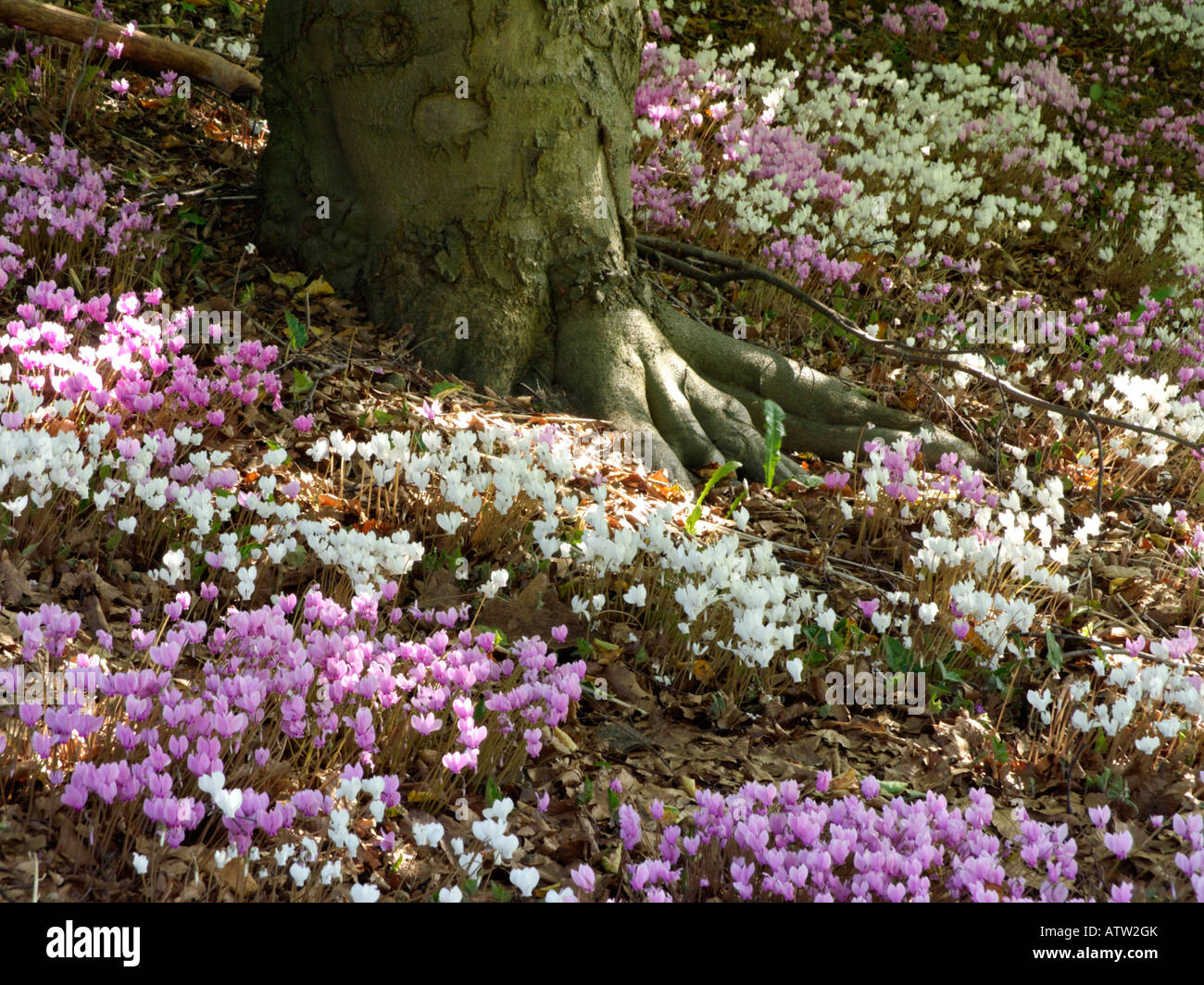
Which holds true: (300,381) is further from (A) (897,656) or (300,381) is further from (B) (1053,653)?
(B) (1053,653)

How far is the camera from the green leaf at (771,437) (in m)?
4.97

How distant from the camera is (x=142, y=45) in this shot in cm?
616

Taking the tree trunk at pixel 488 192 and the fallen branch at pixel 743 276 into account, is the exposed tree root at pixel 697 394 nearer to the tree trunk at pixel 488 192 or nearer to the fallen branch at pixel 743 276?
the tree trunk at pixel 488 192

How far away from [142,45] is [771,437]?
4.27 metres

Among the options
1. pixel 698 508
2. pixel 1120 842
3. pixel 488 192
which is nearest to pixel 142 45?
pixel 488 192

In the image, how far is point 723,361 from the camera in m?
5.52

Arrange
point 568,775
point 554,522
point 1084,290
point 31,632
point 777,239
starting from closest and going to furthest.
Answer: point 31,632 → point 568,775 → point 554,522 → point 777,239 → point 1084,290

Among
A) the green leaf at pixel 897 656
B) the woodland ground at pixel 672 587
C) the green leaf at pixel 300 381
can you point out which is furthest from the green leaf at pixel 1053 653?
the green leaf at pixel 300 381

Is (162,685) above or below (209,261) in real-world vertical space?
below

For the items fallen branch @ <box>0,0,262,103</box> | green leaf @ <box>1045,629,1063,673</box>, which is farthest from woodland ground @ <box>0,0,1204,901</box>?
fallen branch @ <box>0,0,262,103</box>
